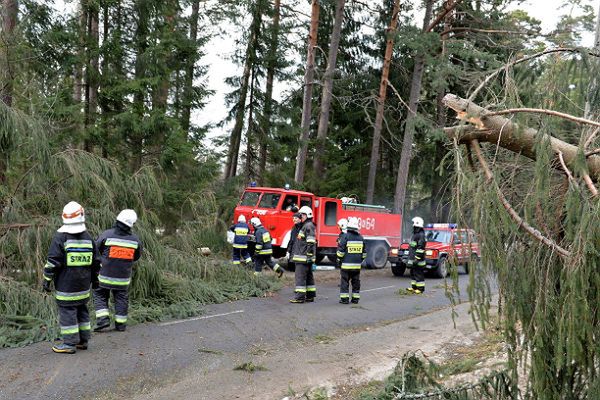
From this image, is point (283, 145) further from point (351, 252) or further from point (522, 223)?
point (522, 223)

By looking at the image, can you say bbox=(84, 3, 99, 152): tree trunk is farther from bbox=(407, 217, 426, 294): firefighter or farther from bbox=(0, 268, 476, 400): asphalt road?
bbox=(407, 217, 426, 294): firefighter

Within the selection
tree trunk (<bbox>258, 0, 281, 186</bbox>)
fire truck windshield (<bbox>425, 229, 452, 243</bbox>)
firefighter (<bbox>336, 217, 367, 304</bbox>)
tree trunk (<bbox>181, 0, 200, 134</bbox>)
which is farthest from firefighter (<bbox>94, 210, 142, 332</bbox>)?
tree trunk (<bbox>258, 0, 281, 186</bbox>)

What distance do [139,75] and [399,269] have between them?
8.50 meters

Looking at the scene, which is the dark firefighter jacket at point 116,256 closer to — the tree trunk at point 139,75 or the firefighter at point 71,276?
the firefighter at point 71,276

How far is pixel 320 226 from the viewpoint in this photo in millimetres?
14281

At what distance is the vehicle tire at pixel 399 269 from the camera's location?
1454 cm

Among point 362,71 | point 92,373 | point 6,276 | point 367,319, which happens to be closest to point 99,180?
point 6,276

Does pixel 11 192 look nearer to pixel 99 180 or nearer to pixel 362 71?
pixel 99 180

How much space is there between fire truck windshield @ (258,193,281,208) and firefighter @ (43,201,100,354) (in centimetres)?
811

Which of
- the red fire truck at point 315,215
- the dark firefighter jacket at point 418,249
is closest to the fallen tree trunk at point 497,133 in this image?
the dark firefighter jacket at point 418,249

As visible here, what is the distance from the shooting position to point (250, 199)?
14438mm

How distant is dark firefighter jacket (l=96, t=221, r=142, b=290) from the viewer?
6.77 m

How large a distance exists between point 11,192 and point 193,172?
18.8ft

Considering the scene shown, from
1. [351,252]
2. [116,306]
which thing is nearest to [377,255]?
[351,252]
